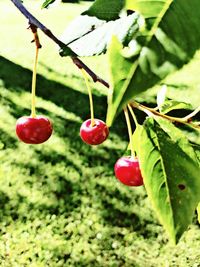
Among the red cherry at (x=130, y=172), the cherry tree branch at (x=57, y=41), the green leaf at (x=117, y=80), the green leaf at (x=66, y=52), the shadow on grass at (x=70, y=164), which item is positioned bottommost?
the shadow on grass at (x=70, y=164)

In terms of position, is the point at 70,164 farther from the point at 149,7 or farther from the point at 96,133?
the point at 149,7

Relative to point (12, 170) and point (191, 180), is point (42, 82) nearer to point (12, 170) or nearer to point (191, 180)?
point (12, 170)

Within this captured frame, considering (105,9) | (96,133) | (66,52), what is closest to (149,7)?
(105,9)

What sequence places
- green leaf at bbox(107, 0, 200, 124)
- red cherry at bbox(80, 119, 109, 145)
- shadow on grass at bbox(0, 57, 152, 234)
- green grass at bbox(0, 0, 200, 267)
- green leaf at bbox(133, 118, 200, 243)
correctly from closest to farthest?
green leaf at bbox(107, 0, 200, 124), green leaf at bbox(133, 118, 200, 243), red cherry at bbox(80, 119, 109, 145), green grass at bbox(0, 0, 200, 267), shadow on grass at bbox(0, 57, 152, 234)

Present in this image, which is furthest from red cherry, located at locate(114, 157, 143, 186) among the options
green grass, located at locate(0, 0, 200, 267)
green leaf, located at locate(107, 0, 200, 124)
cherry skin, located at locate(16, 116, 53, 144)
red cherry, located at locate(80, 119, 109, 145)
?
green grass, located at locate(0, 0, 200, 267)

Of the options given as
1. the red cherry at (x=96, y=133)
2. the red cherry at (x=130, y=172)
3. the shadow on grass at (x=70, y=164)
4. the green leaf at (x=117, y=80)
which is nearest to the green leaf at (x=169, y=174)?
the green leaf at (x=117, y=80)

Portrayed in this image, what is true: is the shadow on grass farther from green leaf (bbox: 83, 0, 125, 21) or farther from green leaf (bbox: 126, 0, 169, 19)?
green leaf (bbox: 126, 0, 169, 19)

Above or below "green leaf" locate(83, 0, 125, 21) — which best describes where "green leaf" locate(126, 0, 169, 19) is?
above

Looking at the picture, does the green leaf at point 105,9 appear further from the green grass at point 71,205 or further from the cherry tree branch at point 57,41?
the green grass at point 71,205
